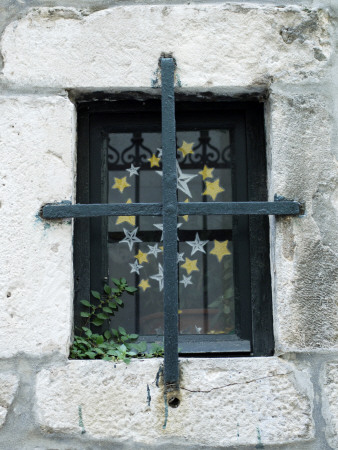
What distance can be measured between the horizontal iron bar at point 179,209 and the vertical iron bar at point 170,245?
0.11 feet

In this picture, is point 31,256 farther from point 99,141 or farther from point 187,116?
point 187,116

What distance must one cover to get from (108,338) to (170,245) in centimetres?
37

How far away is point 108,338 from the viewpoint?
1.74 metres

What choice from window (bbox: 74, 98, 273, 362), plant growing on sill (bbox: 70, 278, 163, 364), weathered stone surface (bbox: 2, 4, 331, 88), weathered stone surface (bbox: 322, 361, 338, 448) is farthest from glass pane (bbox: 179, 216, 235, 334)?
weathered stone surface (bbox: 2, 4, 331, 88)

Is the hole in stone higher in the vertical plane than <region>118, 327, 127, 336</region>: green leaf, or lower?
lower

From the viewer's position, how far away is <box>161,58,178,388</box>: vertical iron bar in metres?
1.57

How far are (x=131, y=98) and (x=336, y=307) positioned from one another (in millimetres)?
861

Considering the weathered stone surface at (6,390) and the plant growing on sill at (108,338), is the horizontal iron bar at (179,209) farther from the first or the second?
the weathered stone surface at (6,390)

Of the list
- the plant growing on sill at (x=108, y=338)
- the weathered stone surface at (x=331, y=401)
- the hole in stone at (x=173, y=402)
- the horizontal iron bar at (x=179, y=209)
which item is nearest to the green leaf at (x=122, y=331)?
the plant growing on sill at (x=108, y=338)

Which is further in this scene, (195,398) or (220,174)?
(220,174)

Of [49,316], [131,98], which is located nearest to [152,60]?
[131,98]

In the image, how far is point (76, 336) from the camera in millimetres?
1691

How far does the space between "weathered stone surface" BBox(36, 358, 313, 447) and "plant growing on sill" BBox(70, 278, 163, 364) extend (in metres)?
0.05

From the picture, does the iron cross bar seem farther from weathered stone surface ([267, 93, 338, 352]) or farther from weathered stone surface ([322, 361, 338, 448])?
weathered stone surface ([322, 361, 338, 448])
